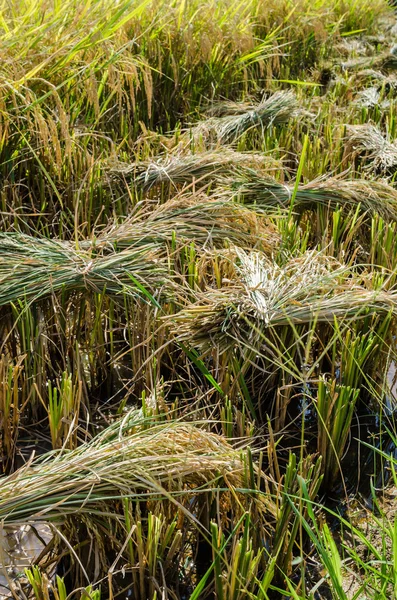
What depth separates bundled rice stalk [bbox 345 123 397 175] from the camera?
3410 mm

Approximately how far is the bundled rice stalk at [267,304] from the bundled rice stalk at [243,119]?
→ 1.22 metres

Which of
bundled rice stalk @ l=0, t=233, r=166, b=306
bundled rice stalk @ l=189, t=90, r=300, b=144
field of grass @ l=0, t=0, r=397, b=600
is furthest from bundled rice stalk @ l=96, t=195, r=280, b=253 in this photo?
bundled rice stalk @ l=189, t=90, r=300, b=144

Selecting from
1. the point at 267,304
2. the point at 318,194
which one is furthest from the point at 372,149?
the point at 267,304

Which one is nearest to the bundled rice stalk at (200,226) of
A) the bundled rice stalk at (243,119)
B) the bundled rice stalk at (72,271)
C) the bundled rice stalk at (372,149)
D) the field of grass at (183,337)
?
the field of grass at (183,337)

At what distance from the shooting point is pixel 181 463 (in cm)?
165

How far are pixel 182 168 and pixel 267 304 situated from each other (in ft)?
3.19

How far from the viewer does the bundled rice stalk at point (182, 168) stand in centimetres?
287

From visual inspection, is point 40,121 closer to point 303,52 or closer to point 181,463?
point 181,463

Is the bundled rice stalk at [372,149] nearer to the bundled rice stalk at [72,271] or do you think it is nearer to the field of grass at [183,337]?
the field of grass at [183,337]

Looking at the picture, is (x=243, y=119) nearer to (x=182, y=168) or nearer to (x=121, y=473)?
(x=182, y=168)

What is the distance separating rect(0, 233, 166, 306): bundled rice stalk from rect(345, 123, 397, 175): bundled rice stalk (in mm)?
1477

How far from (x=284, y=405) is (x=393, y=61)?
132 inches

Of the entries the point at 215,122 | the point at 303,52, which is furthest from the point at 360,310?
the point at 303,52

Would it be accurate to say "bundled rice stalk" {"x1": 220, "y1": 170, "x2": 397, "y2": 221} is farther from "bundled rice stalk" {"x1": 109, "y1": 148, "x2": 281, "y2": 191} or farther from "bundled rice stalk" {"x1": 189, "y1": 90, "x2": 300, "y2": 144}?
"bundled rice stalk" {"x1": 189, "y1": 90, "x2": 300, "y2": 144}
